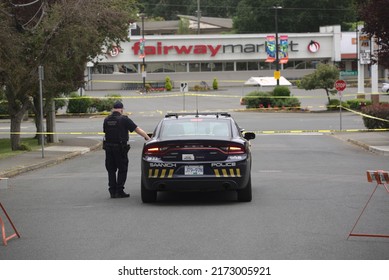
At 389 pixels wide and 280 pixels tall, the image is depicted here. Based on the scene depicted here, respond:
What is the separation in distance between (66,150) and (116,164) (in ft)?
43.8

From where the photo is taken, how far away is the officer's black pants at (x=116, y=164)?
45.9ft

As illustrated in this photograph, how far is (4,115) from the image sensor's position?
53219 millimetres

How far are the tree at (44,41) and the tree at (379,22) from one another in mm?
9308

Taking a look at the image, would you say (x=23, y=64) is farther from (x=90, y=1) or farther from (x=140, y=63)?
(x=140, y=63)

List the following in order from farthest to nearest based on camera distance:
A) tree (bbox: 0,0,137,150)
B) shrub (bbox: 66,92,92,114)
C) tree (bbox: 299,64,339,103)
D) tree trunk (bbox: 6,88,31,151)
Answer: tree (bbox: 299,64,339,103) → shrub (bbox: 66,92,92,114) → tree trunk (bbox: 6,88,31,151) → tree (bbox: 0,0,137,150)

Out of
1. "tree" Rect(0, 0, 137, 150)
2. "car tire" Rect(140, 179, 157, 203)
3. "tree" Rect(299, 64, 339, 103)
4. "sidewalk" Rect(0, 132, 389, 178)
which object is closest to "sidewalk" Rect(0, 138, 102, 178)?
"sidewalk" Rect(0, 132, 389, 178)

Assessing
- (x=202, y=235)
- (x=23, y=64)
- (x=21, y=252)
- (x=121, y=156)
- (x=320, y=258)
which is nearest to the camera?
(x=320, y=258)

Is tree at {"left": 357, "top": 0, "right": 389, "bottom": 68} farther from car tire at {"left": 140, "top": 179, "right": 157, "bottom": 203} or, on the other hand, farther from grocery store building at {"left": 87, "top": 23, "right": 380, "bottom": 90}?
grocery store building at {"left": 87, "top": 23, "right": 380, "bottom": 90}

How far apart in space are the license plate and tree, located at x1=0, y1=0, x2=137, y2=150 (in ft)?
39.8

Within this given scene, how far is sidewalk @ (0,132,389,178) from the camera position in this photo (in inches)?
821

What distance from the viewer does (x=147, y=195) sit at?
1320 cm

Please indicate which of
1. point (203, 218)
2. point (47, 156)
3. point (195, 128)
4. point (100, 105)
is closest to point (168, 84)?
point (100, 105)

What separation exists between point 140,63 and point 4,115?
1403 inches

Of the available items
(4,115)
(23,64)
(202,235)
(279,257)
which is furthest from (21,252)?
(4,115)
